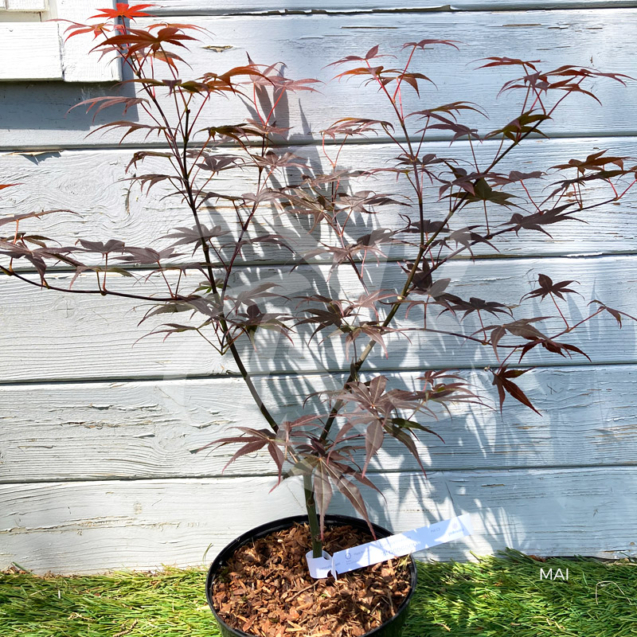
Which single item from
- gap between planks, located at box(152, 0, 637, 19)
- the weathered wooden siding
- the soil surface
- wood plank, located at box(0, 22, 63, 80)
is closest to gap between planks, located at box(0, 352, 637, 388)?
the weathered wooden siding

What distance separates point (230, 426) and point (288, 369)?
196 millimetres

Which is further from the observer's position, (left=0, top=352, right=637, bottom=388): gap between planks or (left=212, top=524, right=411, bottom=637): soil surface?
(left=0, top=352, right=637, bottom=388): gap between planks

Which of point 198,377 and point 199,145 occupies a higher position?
point 199,145

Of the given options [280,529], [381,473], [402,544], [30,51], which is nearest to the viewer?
[402,544]

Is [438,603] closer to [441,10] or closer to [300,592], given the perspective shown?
[300,592]

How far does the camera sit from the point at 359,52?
45.7 inches

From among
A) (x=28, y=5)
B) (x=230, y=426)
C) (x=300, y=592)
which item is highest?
(x=28, y=5)

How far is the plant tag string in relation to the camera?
99cm

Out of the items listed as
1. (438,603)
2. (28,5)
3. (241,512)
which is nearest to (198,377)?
(241,512)

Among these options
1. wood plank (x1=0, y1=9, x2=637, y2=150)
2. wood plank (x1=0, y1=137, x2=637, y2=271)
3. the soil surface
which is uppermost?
wood plank (x1=0, y1=9, x2=637, y2=150)

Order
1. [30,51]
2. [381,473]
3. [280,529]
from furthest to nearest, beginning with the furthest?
[381,473] < [280,529] < [30,51]

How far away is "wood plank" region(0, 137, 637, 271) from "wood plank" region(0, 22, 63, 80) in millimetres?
157

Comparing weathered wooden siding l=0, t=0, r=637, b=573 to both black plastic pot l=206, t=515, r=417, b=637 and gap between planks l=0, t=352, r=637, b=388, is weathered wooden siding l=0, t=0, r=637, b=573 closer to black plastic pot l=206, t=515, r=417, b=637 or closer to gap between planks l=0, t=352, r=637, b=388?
gap between planks l=0, t=352, r=637, b=388

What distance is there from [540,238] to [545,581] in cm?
80
